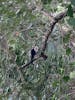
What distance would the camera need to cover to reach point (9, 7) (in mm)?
2117

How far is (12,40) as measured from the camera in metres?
2.24

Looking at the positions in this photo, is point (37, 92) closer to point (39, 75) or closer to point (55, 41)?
point (39, 75)

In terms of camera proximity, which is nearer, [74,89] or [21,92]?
[21,92]

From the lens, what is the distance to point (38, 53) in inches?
85.6

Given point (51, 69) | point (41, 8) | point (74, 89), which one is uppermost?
point (41, 8)

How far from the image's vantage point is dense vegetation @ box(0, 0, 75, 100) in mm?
2035

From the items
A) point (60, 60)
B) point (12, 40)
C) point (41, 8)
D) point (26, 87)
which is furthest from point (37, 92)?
point (41, 8)

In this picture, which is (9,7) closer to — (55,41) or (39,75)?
(55,41)

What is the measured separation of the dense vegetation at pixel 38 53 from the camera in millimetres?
2035

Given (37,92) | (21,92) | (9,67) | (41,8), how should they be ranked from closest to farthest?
1. (41,8)
2. (21,92)
3. (37,92)
4. (9,67)

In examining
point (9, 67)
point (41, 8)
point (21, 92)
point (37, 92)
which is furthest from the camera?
point (9, 67)

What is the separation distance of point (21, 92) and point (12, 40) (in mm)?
373

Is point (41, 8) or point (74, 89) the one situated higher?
→ point (41, 8)

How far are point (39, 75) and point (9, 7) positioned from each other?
638 millimetres
